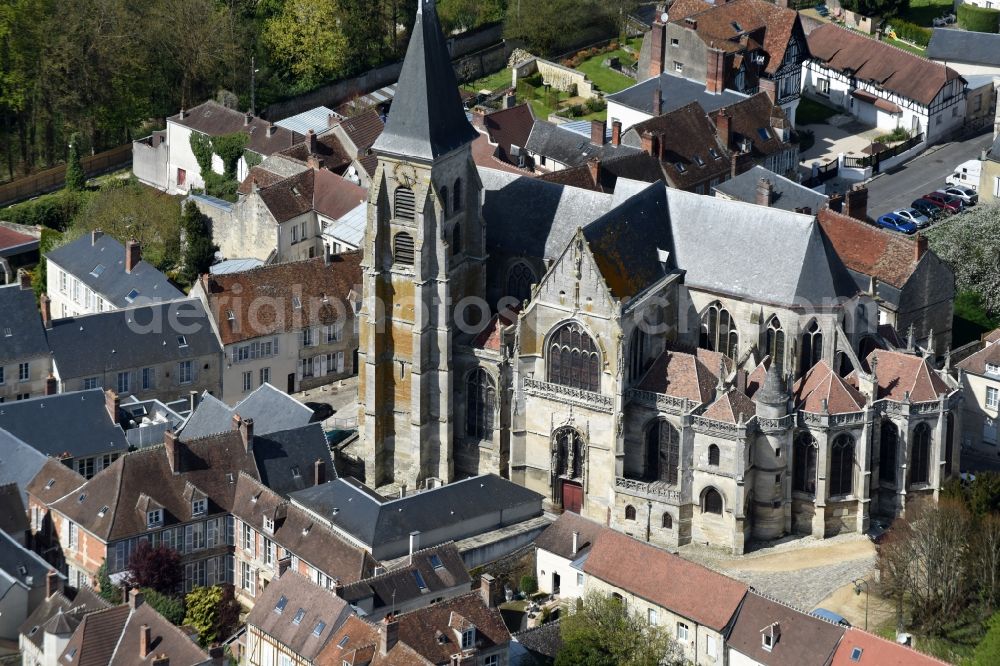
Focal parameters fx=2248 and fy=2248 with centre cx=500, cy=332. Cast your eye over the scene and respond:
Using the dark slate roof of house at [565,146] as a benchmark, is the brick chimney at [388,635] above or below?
below

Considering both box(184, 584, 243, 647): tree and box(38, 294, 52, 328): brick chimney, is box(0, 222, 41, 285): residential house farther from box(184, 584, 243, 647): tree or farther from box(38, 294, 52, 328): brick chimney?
box(184, 584, 243, 647): tree

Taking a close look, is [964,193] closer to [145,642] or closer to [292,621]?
[292,621]

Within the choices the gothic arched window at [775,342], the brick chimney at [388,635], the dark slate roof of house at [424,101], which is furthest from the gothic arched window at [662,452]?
the brick chimney at [388,635]

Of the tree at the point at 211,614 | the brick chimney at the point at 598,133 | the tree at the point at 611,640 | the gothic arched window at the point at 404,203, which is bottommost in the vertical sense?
the tree at the point at 211,614

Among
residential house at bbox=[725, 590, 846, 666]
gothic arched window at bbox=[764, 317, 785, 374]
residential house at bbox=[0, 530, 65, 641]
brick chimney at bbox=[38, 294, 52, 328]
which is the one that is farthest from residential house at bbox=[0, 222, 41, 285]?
residential house at bbox=[725, 590, 846, 666]

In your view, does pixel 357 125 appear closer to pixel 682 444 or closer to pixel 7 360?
pixel 7 360

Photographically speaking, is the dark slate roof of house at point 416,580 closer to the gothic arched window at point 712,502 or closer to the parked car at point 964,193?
the gothic arched window at point 712,502
